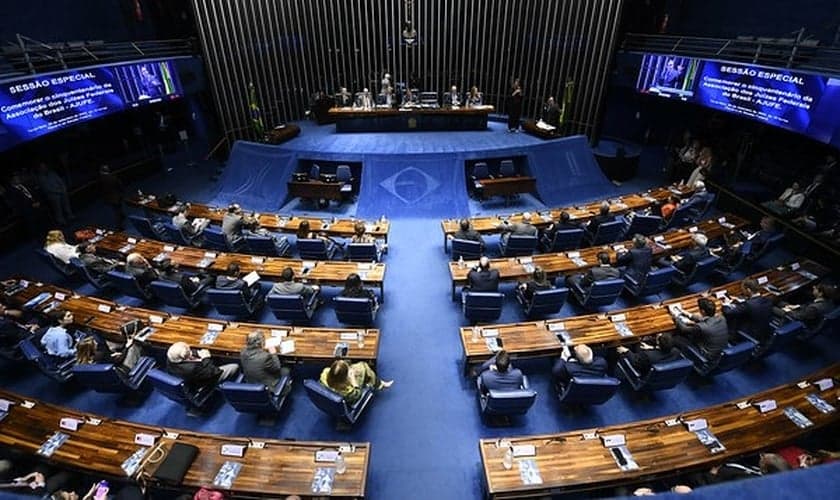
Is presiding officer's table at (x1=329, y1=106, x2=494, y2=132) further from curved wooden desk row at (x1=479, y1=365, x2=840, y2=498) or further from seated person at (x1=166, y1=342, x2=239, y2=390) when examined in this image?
curved wooden desk row at (x1=479, y1=365, x2=840, y2=498)

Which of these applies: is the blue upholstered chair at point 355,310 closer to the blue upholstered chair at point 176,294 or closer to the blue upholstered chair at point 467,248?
the blue upholstered chair at point 467,248

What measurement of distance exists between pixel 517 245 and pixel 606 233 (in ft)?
7.15

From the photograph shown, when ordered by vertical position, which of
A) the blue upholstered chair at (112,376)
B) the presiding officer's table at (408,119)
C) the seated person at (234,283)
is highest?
the presiding officer's table at (408,119)

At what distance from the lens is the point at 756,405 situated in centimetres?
499

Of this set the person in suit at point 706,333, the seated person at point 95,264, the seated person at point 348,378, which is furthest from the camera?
the seated person at point 95,264

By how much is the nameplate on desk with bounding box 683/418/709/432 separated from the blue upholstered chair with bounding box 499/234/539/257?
15.1 feet

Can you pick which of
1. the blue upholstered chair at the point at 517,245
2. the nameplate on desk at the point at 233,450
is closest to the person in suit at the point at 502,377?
the nameplate on desk at the point at 233,450

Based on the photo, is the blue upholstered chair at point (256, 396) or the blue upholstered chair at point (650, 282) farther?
the blue upholstered chair at point (650, 282)

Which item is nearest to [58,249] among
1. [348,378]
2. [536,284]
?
[348,378]

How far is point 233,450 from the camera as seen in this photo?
453cm

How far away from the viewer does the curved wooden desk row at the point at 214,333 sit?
5941 mm

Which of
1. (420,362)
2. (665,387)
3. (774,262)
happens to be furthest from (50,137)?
(774,262)

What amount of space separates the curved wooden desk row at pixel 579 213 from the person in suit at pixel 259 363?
16.3 feet

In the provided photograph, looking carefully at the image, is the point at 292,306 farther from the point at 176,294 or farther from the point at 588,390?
the point at 588,390
